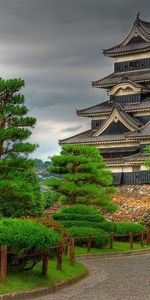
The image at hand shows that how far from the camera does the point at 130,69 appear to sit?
64.9 m

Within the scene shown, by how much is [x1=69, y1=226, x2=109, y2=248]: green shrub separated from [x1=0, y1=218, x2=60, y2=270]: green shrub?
38.5 feet

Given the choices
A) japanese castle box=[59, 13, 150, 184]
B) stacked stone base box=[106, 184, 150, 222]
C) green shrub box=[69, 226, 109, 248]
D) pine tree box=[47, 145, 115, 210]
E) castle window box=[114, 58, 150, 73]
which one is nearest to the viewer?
green shrub box=[69, 226, 109, 248]

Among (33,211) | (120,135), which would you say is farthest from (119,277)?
(120,135)

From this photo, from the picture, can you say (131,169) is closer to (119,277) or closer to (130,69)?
(130,69)

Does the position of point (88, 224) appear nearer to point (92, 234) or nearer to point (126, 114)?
point (92, 234)

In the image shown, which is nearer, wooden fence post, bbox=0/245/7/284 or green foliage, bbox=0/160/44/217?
wooden fence post, bbox=0/245/7/284

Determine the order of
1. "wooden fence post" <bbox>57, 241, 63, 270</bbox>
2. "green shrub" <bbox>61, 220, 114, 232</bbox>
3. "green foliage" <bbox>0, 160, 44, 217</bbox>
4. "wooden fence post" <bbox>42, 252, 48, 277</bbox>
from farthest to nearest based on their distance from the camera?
"green shrub" <bbox>61, 220, 114, 232</bbox>, "green foliage" <bbox>0, 160, 44, 217</bbox>, "wooden fence post" <bbox>57, 241, 63, 270</bbox>, "wooden fence post" <bbox>42, 252, 48, 277</bbox>

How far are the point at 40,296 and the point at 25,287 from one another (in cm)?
51

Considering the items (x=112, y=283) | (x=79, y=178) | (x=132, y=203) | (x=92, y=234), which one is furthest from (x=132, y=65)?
(x=112, y=283)

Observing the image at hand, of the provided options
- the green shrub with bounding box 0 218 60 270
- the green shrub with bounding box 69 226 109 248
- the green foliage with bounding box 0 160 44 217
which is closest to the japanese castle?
the green shrub with bounding box 69 226 109 248

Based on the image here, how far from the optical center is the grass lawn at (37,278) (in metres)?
17.0

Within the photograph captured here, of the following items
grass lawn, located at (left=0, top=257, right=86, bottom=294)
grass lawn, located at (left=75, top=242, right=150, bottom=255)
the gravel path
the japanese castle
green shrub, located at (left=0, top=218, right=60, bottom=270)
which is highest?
the japanese castle

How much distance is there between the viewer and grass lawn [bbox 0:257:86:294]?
55.6 ft

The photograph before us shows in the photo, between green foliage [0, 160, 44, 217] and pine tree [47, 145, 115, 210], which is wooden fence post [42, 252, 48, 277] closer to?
green foliage [0, 160, 44, 217]
